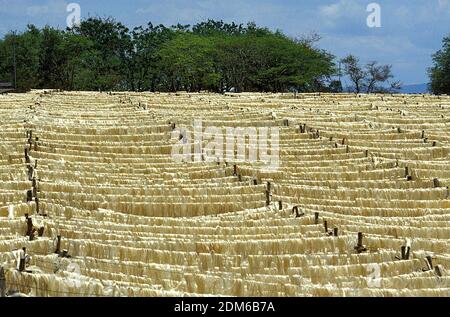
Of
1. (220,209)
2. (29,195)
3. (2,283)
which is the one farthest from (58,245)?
(220,209)

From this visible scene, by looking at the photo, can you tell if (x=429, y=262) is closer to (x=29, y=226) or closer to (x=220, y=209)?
(x=220, y=209)

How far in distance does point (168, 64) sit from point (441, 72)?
68.4 feet


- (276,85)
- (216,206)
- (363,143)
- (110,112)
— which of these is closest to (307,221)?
(216,206)

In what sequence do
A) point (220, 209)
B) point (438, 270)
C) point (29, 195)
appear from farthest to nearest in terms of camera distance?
point (220, 209) → point (29, 195) → point (438, 270)

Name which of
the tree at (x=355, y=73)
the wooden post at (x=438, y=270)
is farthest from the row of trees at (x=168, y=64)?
the wooden post at (x=438, y=270)

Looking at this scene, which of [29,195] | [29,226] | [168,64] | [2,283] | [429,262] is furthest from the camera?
[168,64]

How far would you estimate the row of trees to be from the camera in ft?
177

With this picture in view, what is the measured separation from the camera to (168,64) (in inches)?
2160

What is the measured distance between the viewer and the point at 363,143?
19.5 m

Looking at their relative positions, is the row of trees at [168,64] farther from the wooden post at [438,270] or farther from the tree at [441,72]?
the wooden post at [438,270]

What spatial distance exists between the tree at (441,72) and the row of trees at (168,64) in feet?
26.9
